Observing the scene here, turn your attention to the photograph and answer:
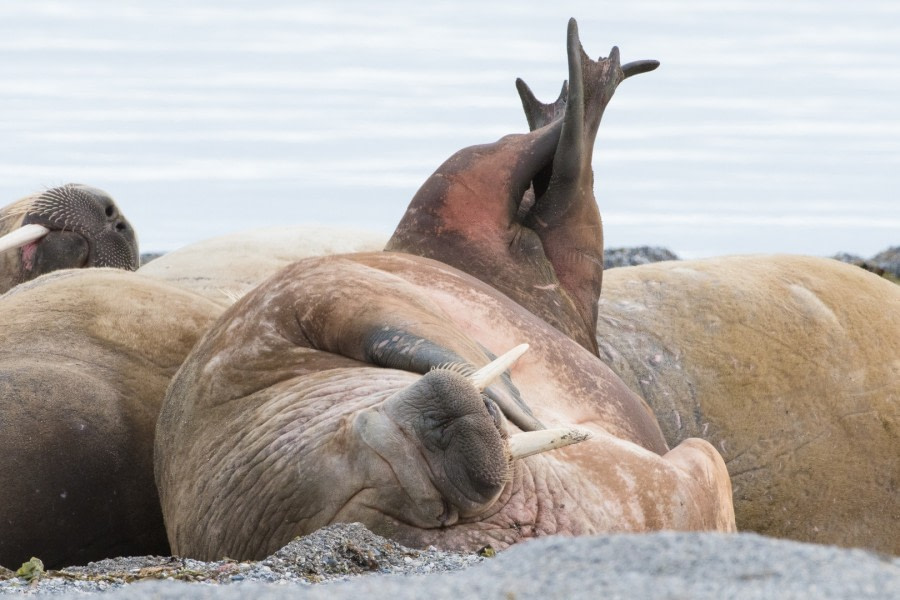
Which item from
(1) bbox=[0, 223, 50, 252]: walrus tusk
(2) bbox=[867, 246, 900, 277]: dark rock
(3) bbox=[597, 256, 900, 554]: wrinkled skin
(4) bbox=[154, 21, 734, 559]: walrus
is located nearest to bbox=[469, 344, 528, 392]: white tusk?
(4) bbox=[154, 21, 734, 559]: walrus

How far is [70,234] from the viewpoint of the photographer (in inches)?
276

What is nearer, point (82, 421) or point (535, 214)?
point (82, 421)

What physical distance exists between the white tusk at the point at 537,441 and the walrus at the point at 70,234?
4.06 metres

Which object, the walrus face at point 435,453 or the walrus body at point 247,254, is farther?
the walrus body at point 247,254

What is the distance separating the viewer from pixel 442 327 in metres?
4.13

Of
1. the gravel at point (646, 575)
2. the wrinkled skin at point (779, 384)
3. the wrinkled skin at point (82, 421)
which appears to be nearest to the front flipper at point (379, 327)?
the wrinkled skin at point (82, 421)

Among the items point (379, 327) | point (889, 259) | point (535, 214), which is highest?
point (535, 214)

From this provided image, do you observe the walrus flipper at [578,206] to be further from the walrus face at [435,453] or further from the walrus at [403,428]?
the walrus face at [435,453]

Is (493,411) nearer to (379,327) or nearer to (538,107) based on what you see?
(379,327)

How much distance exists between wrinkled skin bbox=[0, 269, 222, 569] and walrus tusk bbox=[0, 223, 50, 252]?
147 cm

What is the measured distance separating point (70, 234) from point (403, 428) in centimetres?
411

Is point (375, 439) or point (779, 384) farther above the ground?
point (375, 439)

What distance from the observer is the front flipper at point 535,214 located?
5.60 m

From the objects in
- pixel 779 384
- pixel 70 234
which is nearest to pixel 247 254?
pixel 70 234
